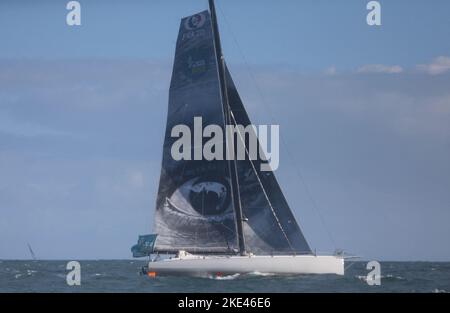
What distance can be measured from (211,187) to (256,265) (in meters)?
5.82

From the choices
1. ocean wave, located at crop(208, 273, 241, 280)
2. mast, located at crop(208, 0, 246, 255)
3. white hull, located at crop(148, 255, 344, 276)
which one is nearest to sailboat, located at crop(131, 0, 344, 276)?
mast, located at crop(208, 0, 246, 255)

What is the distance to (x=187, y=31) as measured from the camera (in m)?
47.5

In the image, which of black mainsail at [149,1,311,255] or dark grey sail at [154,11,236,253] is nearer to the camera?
black mainsail at [149,1,311,255]

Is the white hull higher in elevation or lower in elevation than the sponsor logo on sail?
lower

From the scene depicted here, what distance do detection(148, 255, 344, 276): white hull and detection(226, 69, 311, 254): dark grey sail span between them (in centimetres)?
252

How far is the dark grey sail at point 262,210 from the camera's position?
46406 millimetres

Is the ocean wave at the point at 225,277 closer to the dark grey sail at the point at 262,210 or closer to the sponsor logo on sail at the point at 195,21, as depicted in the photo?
the dark grey sail at the point at 262,210

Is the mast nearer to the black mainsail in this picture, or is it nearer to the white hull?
the black mainsail

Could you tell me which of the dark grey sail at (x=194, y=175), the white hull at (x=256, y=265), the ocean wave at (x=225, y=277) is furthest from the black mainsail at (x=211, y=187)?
the ocean wave at (x=225, y=277)

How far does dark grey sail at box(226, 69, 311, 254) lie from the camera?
4641 cm
